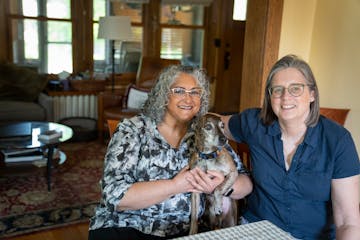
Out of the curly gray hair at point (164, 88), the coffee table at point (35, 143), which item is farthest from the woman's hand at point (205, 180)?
the coffee table at point (35, 143)

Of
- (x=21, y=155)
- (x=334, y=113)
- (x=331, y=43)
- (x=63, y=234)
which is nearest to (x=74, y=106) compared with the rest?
(x=21, y=155)

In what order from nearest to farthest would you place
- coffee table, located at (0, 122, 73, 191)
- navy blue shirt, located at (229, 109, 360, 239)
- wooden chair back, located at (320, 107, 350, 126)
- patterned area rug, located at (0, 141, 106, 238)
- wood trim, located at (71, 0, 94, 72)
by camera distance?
navy blue shirt, located at (229, 109, 360, 239) → wooden chair back, located at (320, 107, 350, 126) → patterned area rug, located at (0, 141, 106, 238) → coffee table, located at (0, 122, 73, 191) → wood trim, located at (71, 0, 94, 72)

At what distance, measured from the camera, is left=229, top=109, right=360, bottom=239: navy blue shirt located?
4.54ft

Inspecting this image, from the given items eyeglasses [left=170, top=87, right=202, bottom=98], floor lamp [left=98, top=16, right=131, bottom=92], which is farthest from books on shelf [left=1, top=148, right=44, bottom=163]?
eyeglasses [left=170, top=87, right=202, bottom=98]

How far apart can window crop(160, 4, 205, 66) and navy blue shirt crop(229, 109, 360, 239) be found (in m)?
4.16

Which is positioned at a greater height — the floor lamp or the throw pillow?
the floor lamp

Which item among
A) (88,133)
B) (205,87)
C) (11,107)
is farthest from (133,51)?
(205,87)

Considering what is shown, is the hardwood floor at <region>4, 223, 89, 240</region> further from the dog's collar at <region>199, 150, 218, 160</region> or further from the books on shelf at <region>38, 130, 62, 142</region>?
the dog's collar at <region>199, 150, 218, 160</region>

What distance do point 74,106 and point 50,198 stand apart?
80.1 inches

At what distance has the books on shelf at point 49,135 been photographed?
3.06 metres

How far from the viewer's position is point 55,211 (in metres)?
2.78

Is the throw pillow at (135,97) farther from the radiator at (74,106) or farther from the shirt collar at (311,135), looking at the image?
the shirt collar at (311,135)

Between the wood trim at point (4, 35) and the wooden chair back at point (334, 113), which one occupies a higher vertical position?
the wood trim at point (4, 35)

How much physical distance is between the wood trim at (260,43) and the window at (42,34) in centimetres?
331
